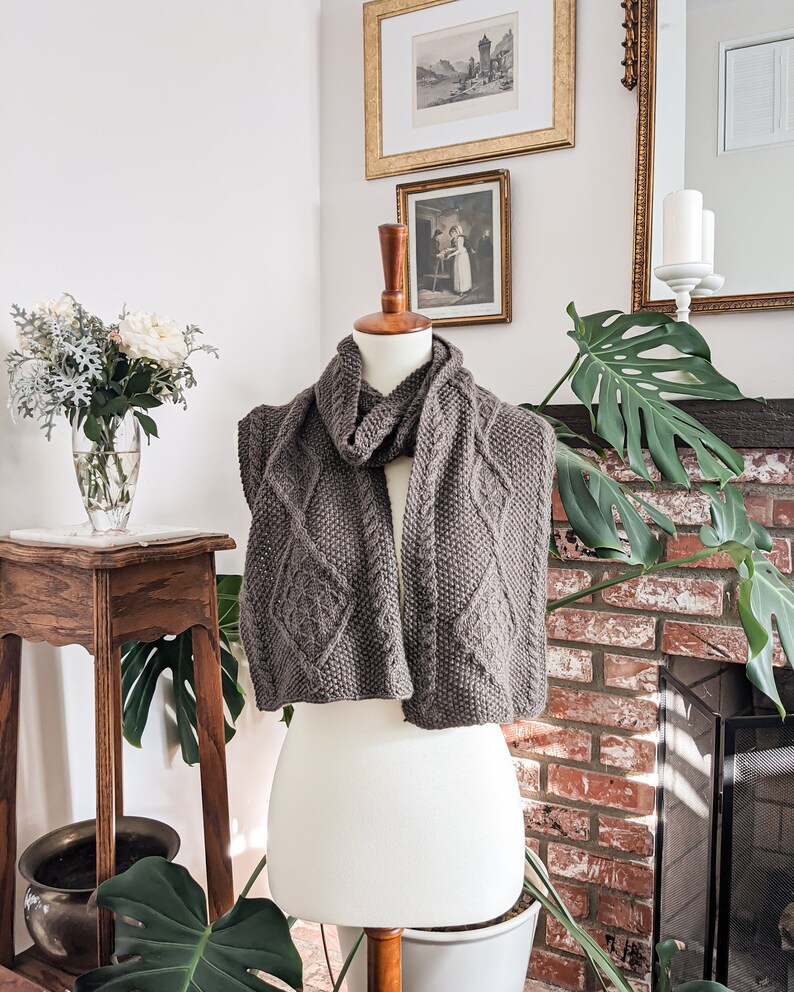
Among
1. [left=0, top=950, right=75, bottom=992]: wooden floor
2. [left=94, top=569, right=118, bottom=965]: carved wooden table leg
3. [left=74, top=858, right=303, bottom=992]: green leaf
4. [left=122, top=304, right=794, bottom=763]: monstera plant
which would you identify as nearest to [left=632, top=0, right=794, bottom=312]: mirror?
[left=122, top=304, right=794, bottom=763]: monstera plant

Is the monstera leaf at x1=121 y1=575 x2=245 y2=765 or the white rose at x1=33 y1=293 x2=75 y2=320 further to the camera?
the monstera leaf at x1=121 y1=575 x2=245 y2=765

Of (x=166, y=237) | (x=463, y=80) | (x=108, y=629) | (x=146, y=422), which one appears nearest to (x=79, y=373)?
(x=146, y=422)

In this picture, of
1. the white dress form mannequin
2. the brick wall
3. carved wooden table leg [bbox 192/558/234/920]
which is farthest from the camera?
the brick wall

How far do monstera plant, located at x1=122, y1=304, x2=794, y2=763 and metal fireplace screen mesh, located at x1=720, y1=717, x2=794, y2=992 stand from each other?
233 millimetres

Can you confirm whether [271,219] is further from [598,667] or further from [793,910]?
[793,910]

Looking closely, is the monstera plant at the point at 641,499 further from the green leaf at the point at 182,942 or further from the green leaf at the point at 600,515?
the green leaf at the point at 182,942

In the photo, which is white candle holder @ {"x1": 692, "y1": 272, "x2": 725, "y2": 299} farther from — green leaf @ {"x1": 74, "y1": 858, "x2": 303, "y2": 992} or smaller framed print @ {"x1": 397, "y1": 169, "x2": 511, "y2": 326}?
green leaf @ {"x1": 74, "y1": 858, "x2": 303, "y2": 992}

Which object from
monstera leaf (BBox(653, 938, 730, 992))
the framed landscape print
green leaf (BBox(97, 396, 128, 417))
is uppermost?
the framed landscape print

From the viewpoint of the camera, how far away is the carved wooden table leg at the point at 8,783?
120 centimetres

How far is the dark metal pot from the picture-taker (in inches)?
45.1

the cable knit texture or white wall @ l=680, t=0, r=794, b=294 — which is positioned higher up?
white wall @ l=680, t=0, r=794, b=294

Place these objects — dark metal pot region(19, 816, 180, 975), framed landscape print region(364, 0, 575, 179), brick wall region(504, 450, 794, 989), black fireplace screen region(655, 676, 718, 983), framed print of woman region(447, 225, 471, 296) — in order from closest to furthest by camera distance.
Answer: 1. dark metal pot region(19, 816, 180, 975)
2. black fireplace screen region(655, 676, 718, 983)
3. brick wall region(504, 450, 794, 989)
4. framed landscape print region(364, 0, 575, 179)
5. framed print of woman region(447, 225, 471, 296)

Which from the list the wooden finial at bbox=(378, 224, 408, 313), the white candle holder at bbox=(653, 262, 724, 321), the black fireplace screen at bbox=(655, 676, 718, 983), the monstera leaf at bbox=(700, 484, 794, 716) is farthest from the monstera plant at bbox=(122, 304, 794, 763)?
the wooden finial at bbox=(378, 224, 408, 313)

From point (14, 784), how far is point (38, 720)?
0.45 ft
